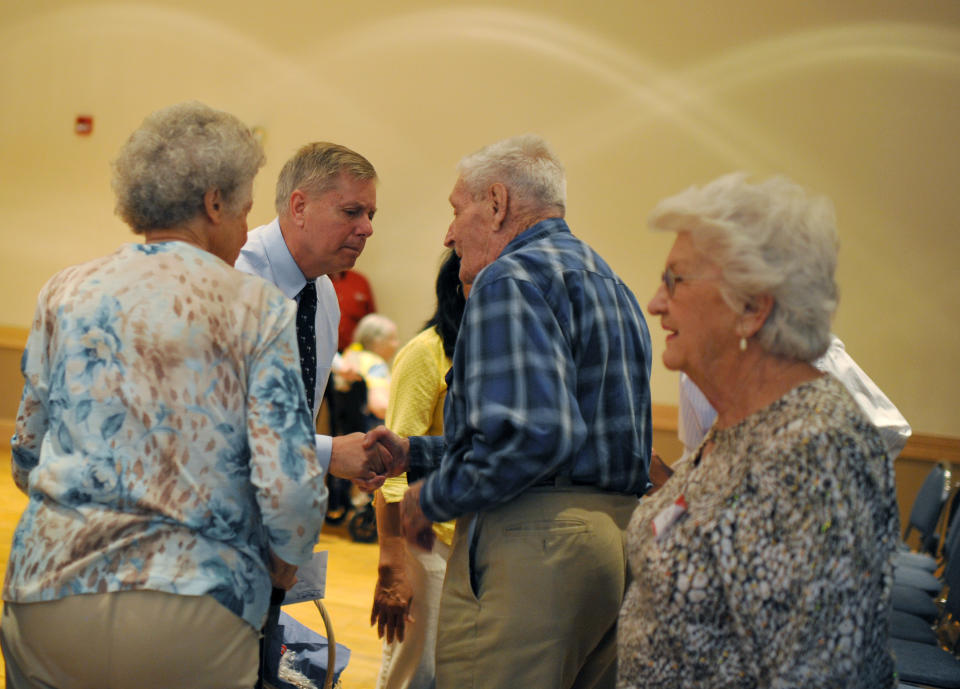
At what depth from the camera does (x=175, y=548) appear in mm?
1347

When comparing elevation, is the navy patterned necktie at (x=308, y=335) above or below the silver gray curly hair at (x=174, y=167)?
below

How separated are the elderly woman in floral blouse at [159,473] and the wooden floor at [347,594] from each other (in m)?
2.09

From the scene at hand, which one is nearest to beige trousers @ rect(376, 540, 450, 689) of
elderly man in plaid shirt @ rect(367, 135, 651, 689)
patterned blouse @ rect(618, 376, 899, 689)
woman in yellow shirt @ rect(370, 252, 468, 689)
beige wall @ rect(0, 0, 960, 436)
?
woman in yellow shirt @ rect(370, 252, 468, 689)

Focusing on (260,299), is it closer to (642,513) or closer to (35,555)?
(35,555)

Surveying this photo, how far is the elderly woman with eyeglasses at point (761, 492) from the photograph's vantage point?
1214 mm

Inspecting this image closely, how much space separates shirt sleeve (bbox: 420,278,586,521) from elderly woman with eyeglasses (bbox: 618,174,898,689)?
0.22 metres

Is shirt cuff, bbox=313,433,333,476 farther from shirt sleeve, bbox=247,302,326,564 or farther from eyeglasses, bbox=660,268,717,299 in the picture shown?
eyeglasses, bbox=660,268,717,299

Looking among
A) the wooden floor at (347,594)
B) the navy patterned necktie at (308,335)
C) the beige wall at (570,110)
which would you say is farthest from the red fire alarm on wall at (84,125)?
the navy patterned necktie at (308,335)

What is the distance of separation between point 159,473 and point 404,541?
44.8 inches

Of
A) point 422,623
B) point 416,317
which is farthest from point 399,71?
point 422,623

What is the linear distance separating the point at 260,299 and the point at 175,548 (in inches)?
15.5

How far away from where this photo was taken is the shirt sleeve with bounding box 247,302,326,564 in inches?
54.3

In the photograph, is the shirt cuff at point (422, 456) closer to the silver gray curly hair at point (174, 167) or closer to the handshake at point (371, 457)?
the handshake at point (371, 457)

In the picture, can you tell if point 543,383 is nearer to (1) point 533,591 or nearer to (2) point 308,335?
(1) point 533,591
